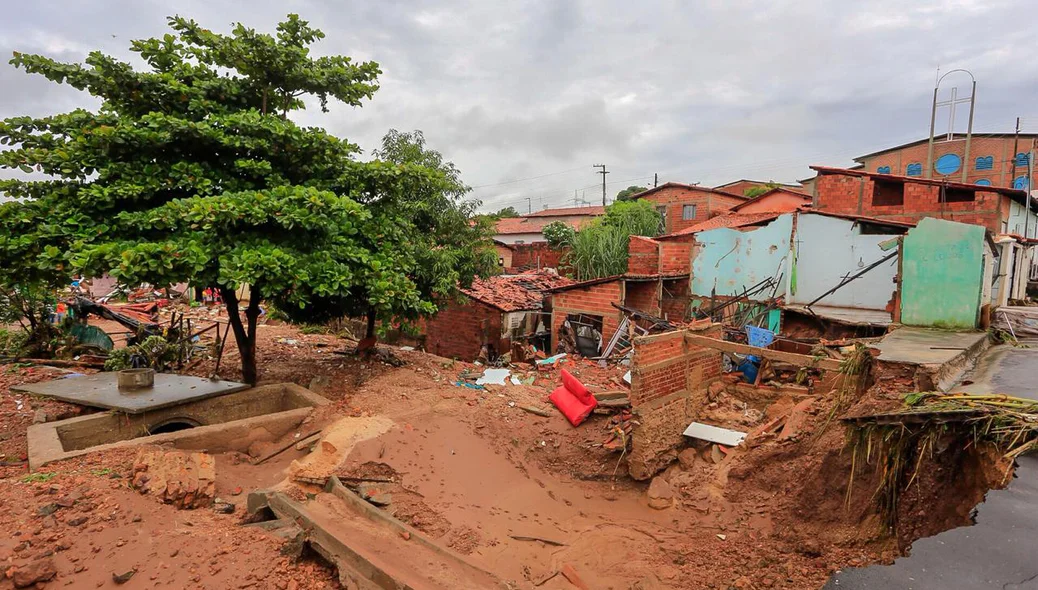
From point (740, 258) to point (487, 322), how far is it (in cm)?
692

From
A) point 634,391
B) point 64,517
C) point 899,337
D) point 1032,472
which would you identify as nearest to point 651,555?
point 634,391

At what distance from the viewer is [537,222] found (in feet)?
131

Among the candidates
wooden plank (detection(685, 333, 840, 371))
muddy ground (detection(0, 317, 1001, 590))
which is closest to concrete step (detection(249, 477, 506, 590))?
muddy ground (detection(0, 317, 1001, 590))

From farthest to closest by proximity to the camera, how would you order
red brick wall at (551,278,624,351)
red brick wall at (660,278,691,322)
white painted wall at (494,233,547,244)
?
white painted wall at (494,233,547,244) < red brick wall at (660,278,691,322) < red brick wall at (551,278,624,351)

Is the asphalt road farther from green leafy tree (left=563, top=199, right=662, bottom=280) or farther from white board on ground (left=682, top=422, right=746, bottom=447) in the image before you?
green leafy tree (left=563, top=199, right=662, bottom=280)

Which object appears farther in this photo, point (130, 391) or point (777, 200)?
point (777, 200)

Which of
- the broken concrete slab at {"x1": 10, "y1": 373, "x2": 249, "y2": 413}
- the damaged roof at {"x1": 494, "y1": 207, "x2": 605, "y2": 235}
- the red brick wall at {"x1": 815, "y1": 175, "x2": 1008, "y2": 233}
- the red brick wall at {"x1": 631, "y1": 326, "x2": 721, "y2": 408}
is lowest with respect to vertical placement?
the broken concrete slab at {"x1": 10, "y1": 373, "x2": 249, "y2": 413}

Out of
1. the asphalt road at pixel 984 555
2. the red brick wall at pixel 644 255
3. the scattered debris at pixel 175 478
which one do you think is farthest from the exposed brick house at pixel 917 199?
the scattered debris at pixel 175 478

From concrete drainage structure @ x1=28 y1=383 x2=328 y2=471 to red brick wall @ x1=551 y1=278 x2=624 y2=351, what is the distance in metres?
7.96

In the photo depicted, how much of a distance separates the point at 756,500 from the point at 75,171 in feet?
28.2

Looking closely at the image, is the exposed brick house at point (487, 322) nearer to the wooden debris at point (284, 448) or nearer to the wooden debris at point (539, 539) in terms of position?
the wooden debris at point (284, 448)

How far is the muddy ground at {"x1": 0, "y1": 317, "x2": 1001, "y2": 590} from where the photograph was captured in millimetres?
3445

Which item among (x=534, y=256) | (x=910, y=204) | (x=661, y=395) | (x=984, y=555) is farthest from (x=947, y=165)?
(x=984, y=555)

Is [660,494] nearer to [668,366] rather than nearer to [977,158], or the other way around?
[668,366]
